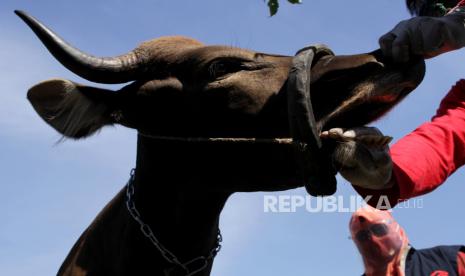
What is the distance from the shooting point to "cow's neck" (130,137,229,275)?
4.36 m

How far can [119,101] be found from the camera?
4.41 metres

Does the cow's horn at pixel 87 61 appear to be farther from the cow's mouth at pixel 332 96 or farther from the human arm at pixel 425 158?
the human arm at pixel 425 158

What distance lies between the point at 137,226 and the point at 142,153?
0.49 meters

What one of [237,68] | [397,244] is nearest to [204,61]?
[237,68]

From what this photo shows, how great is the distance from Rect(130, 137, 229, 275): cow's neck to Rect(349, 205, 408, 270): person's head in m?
2.29

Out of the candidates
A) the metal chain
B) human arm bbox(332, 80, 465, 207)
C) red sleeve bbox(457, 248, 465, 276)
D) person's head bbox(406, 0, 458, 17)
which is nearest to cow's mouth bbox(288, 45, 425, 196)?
human arm bbox(332, 80, 465, 207)

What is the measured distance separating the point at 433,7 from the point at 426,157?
1.03 meters

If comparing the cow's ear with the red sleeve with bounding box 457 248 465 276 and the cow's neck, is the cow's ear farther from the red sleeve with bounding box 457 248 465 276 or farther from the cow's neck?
the red sleeve with bounding box 457 248 465 276

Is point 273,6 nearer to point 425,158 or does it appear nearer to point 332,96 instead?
point 332,96

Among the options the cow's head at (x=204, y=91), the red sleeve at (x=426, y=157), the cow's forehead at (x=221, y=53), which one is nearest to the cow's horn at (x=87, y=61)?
the cow's head at (x=204, y=91)

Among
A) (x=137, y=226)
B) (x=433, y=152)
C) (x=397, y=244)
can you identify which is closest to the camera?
(x=433, y=152)

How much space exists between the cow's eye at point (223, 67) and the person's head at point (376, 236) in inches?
103

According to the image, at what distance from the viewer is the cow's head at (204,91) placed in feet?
11.9

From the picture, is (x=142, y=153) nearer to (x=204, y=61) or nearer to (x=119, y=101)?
(x=119, y=101)
